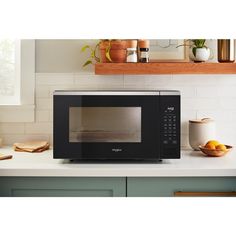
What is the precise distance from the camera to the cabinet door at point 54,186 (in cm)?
195

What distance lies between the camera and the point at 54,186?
1962 millimetres

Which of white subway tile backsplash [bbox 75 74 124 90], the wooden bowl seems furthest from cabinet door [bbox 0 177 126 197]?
white subway tile backsplash [bbox 75 74 124 90]

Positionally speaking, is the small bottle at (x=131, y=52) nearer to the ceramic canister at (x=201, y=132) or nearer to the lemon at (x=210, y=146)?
the ceramic canister at (x=201, y=132)

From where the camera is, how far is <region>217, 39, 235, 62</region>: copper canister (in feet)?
7.75

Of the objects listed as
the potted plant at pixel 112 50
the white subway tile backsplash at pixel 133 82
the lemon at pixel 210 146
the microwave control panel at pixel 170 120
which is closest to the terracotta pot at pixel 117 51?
the potted plant at pixel 112 50

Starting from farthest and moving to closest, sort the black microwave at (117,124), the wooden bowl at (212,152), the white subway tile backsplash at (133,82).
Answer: the white subway tile backsplash at (133,82)
the wooden bowl at (212,152)
the black microwave at (117,124)

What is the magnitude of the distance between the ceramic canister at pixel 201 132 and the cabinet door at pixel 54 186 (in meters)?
0.65

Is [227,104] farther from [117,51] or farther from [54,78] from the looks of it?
[54,78]

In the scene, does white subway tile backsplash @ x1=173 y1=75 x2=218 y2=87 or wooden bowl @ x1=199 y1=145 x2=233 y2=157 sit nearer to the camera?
wooden bowl @ x1=199 y1=145 x2=233 y2=157

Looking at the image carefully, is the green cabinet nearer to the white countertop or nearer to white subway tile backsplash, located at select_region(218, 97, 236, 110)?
the white countertop

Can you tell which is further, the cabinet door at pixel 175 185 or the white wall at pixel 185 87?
the white wall at pixel 185 87

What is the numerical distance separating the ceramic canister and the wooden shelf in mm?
278

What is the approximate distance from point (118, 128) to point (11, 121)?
0.80 m
